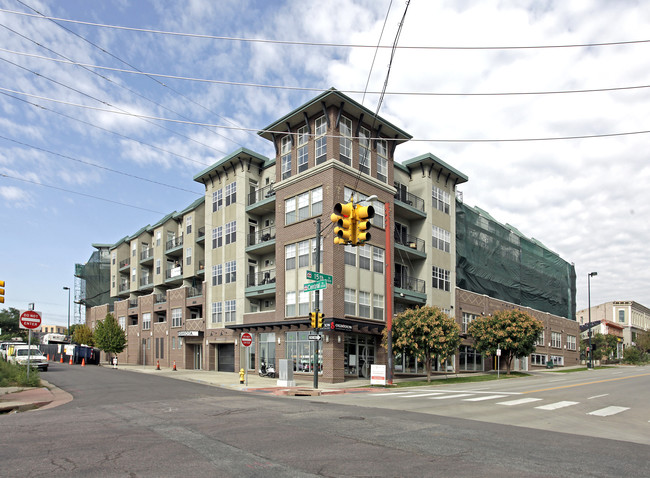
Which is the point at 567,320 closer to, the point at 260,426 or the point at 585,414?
the point at 585,414

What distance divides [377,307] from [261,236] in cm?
1236

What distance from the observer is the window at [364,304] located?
115ft

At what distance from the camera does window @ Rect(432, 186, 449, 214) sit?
45.3 meters

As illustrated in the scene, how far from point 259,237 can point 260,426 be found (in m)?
31.9

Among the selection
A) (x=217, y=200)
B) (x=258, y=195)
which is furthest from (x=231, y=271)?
(x=217, y=200)

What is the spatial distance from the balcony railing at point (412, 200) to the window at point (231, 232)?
14699mm

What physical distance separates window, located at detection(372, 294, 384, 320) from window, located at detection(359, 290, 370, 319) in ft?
1.89

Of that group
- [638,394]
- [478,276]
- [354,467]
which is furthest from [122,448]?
[478,276]

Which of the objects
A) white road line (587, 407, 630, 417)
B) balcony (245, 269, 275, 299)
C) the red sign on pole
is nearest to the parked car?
balcony (245, 269, 275, 299)

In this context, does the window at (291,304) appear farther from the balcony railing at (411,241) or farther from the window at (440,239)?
the window at (440,239)

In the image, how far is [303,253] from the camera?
35969 millimetres

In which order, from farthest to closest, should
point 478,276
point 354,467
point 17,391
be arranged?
point 478,276 → point 17,391 → point 354,467

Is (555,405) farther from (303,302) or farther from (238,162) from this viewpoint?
(238,162)

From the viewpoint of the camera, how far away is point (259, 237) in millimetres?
43062
